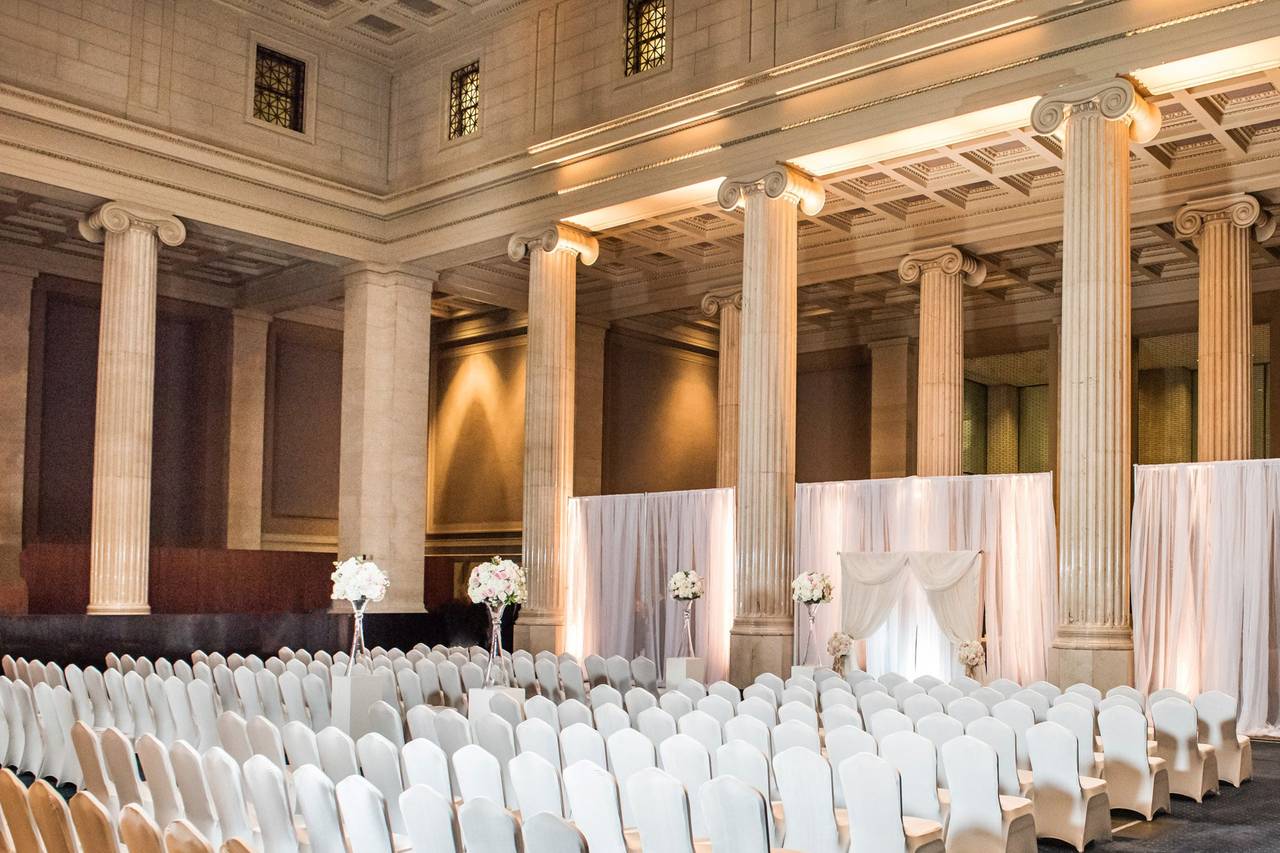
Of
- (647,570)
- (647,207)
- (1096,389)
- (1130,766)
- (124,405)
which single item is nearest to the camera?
(1130,766)

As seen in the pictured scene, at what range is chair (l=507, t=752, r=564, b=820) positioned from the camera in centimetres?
653

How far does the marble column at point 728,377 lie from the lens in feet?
78.4

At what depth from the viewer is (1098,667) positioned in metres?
13.6

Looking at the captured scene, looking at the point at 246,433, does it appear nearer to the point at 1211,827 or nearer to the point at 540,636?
the point at 540,636

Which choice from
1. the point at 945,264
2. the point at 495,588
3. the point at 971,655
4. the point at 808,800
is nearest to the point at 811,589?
the point at 971,655

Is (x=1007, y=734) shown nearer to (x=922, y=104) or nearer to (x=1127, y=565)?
(x=1127, y=565)

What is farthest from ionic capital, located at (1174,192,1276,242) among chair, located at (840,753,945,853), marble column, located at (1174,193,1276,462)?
chair, located at (840,753,945,853)

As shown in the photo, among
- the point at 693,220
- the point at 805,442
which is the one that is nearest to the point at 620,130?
the point at 693,220

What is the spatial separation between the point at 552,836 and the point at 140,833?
1.67m

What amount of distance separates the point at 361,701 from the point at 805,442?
2005 centimetres

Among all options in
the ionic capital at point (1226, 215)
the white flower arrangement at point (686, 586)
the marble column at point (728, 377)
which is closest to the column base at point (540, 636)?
the white flower arrangement at point (686, 586)

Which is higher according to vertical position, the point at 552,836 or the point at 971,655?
the point at 552,836

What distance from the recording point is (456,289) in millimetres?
25500

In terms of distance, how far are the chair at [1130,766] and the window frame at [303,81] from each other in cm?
1821
